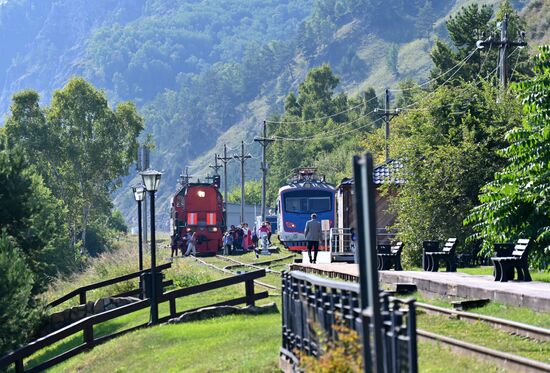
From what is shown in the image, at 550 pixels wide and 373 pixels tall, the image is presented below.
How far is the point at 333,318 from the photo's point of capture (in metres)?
10.5

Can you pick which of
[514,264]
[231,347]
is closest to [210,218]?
[514,264]

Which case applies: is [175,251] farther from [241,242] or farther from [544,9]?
[544,9]

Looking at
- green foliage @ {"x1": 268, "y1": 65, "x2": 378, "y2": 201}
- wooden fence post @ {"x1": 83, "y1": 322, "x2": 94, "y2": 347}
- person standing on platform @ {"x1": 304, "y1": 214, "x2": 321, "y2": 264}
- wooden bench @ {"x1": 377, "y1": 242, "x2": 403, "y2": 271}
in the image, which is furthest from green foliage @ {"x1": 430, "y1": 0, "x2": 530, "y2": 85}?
wooden fence post @ {"x1": 83, "y1": 322, "x2": 94, "y2": 347}

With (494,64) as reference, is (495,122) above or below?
below

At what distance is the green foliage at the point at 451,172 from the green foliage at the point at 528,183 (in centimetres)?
933

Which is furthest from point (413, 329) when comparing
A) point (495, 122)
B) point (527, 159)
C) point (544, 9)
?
point (544, 9)

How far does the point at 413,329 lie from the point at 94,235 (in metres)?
83.6

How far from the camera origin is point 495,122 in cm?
3791

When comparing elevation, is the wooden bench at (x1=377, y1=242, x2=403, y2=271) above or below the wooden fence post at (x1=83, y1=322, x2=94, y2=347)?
above

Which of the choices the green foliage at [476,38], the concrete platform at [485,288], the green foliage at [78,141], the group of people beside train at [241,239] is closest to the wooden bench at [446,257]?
the concrete platform at [485,288]

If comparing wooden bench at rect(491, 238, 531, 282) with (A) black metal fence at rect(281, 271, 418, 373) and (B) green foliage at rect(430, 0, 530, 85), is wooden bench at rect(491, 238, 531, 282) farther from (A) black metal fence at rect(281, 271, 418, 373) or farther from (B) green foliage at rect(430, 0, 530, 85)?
(B) green foliage at rect(430, 0, 530, 85)

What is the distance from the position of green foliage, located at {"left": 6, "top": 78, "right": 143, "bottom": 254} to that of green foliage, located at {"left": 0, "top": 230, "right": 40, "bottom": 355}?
164ft

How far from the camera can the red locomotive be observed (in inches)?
2534

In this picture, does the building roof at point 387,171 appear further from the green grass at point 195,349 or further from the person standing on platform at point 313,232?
the green grass at point 195,349
